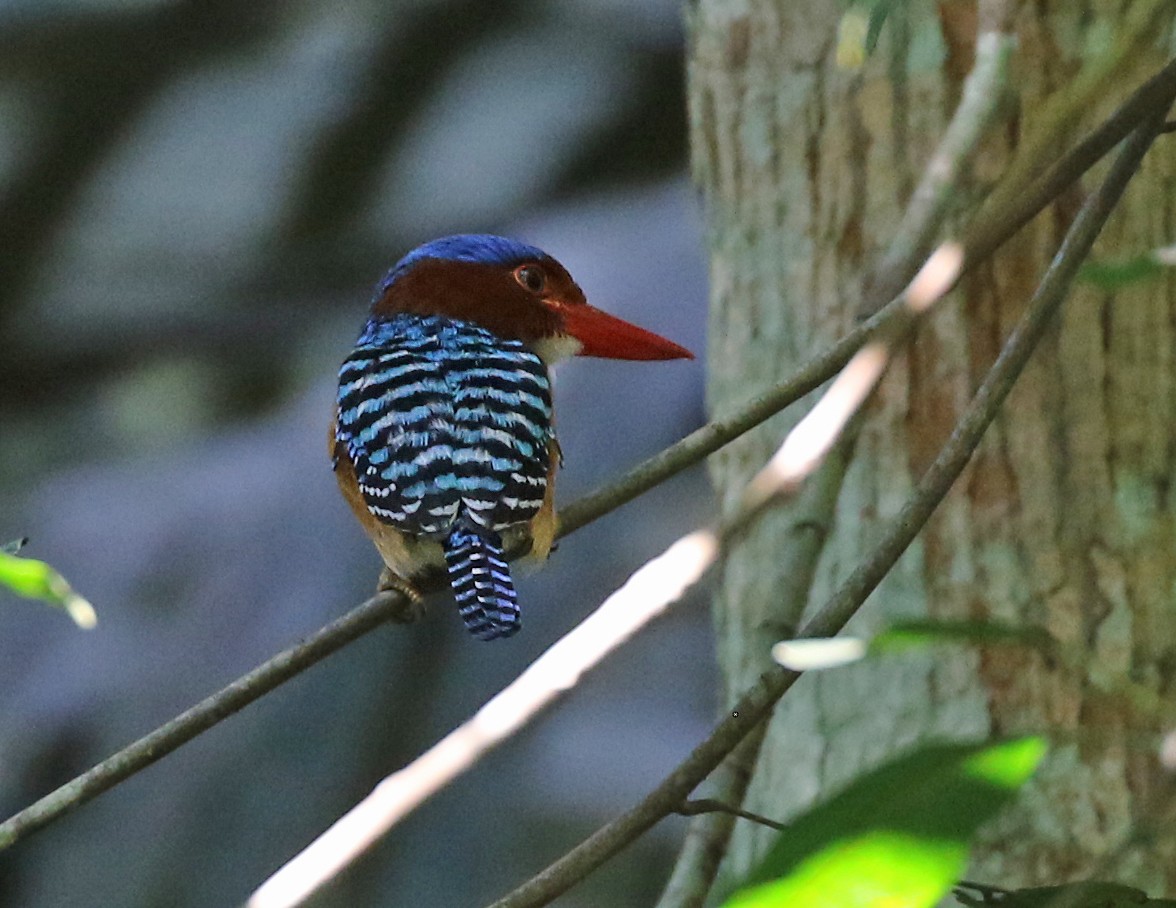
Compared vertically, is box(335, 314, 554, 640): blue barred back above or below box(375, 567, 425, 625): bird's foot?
above

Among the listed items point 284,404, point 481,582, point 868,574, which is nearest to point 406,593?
point 481,582

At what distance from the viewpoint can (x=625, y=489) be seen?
4.36ft

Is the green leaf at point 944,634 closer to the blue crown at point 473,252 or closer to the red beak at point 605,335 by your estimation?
the red beak at point 605,335

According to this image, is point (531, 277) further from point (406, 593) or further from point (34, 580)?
point (34, 580)

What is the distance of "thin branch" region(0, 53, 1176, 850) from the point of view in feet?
3.51

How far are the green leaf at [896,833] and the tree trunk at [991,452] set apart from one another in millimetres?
1312

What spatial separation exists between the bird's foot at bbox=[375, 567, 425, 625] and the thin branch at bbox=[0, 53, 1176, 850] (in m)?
0.21

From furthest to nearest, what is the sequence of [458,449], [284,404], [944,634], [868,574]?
[284,404], [458,449], [868,574], [944,634]

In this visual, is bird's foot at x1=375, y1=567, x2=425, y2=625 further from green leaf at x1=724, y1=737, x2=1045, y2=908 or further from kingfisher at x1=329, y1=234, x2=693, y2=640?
green leaf at x1=724, y1=737, x2=1045, y2=908

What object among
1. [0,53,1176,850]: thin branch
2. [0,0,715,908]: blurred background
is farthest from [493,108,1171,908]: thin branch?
[0,0,715,908]: blurred background

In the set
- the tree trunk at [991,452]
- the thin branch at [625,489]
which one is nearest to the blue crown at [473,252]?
the tree trunk at [991,452]

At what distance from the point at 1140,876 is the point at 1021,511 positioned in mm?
497

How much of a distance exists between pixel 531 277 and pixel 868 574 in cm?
117

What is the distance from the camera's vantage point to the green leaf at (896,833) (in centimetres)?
65
